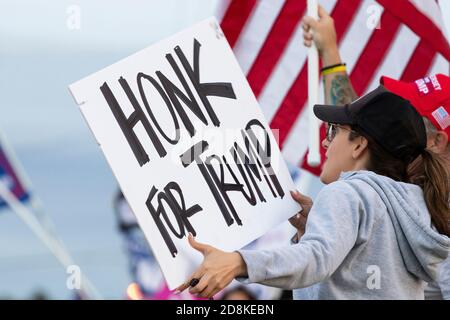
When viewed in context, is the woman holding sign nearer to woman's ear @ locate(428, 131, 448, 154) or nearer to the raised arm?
woman's ear @ locate(428, 131, 448, 154)

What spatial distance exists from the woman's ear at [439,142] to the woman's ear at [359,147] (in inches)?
22.6

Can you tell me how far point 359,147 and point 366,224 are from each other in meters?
0.24

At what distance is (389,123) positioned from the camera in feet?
6.94

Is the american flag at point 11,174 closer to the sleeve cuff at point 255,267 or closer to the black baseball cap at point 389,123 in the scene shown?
the black baseball cap at point 389,123

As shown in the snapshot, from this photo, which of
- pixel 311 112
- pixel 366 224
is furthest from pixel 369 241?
pixel 311 112

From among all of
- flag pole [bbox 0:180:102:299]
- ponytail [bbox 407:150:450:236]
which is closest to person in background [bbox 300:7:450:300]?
ponytail [bbox 407:150:450:236]

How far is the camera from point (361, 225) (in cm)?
199

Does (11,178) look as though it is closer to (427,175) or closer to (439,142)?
(439,142)

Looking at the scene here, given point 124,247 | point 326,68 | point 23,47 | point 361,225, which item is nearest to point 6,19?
point 23,47

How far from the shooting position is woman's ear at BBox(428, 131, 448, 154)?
105 inches

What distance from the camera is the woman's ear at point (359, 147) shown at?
216cm

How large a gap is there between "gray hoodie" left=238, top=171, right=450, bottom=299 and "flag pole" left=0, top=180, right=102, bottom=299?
57.8 inches

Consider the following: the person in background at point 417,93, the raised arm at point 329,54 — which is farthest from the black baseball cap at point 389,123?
the raised arm at point 329,54
